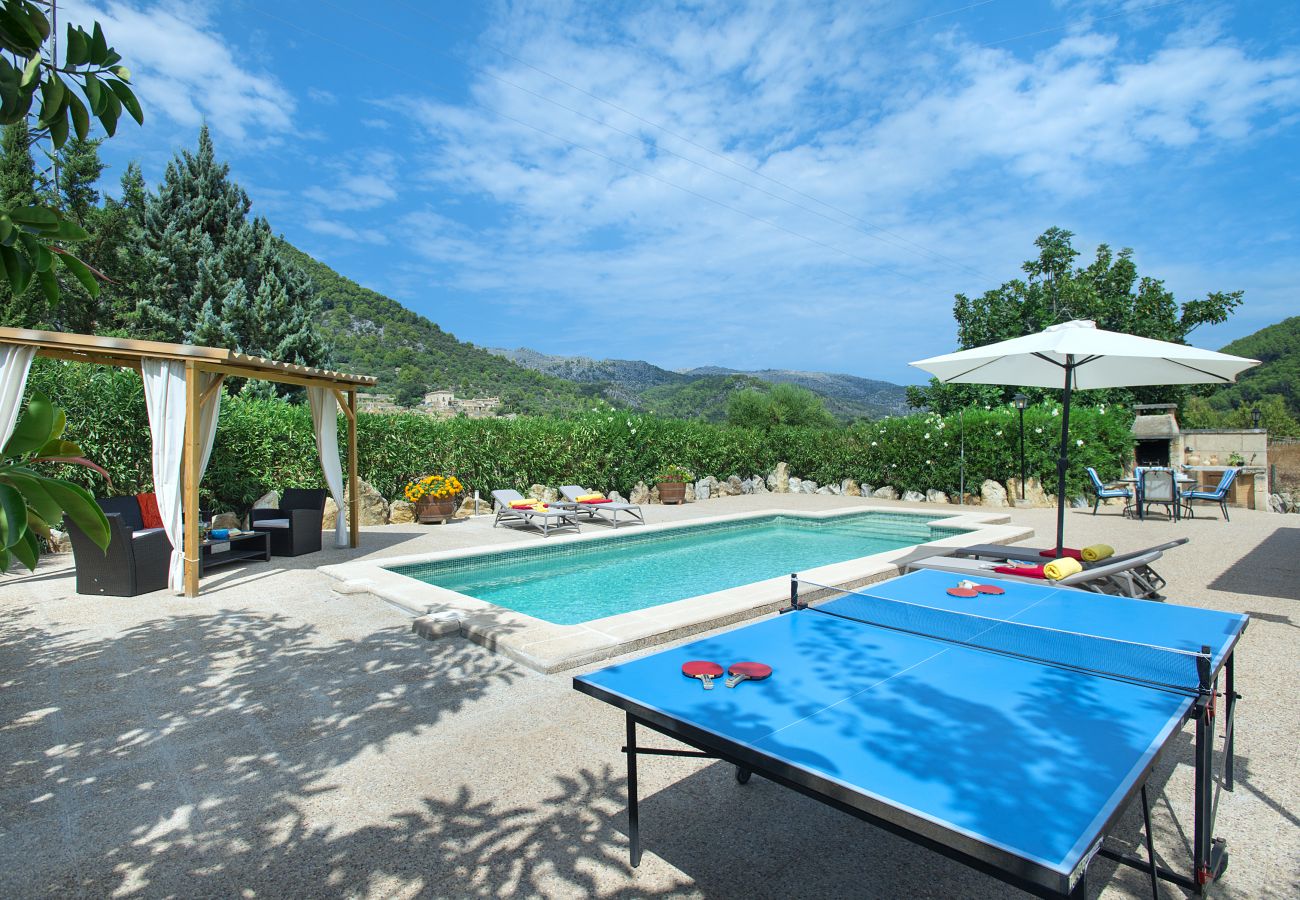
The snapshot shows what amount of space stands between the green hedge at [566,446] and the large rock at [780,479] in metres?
0.29

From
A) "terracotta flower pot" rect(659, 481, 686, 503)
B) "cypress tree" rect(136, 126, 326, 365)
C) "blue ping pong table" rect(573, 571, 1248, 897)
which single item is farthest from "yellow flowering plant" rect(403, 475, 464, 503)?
"cypress tree" rect(136, 126, 326, 365)

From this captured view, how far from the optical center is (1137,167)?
820 inches

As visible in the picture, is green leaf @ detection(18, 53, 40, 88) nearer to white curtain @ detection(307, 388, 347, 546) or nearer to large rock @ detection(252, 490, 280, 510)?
white curtain @ detection(307, 388, 347, 546)

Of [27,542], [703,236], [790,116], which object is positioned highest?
[790,116]

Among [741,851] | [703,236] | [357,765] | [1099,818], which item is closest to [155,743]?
[357,765]

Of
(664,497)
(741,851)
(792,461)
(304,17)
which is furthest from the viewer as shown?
(792,461)

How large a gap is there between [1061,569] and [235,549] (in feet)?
32.1

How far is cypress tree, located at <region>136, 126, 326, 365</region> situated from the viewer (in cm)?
2314

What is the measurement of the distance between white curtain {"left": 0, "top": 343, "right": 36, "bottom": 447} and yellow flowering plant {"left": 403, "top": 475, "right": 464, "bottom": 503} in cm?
688

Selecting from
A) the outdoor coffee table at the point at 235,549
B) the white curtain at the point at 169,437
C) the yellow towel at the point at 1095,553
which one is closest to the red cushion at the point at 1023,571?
the yellow towel at the point at 1095,553

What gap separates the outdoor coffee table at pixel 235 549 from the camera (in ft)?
28.0

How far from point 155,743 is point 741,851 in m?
3.30

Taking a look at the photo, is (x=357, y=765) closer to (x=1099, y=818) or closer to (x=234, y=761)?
(x=234, y=761)

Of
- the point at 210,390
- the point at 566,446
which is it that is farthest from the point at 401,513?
the point at 210,390
